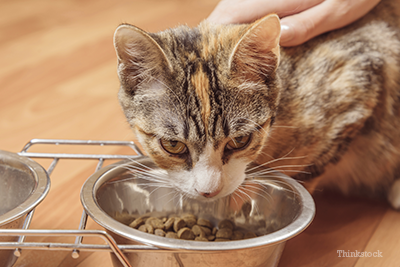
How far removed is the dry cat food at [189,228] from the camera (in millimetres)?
1052

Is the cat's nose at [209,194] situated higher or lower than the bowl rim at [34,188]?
lower

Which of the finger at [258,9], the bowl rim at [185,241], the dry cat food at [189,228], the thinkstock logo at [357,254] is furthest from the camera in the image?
the finger at [258,9]

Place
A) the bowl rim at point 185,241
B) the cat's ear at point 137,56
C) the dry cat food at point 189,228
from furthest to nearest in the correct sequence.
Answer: the dry cat food at point 189,228, the cat's ear at point 137,56, the bowl rim at point 185,241

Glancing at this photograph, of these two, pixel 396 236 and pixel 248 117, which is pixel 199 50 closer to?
pixel 248 117

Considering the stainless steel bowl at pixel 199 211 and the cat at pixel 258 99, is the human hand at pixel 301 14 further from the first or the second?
the stainless steel bowl at pixel 199 211

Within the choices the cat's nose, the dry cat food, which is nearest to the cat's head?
the cat's nose

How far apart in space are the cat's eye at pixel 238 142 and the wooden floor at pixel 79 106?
1.22 feet

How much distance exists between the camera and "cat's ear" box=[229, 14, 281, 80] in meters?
0.93

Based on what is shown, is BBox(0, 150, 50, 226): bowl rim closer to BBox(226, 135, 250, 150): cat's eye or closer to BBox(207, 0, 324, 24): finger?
BBox(226, 135, 250, 150): cat's eye

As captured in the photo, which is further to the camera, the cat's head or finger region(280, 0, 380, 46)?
finger region(280, 0, 380, 46)

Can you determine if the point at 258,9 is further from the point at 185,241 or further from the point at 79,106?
the point at 79,106

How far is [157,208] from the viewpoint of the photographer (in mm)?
1211

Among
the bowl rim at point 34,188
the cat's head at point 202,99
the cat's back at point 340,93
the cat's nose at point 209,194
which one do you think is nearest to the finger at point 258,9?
the cat's back at point 340,93

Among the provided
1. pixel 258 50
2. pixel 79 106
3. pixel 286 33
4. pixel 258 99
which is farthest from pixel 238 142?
pixel 79 106
